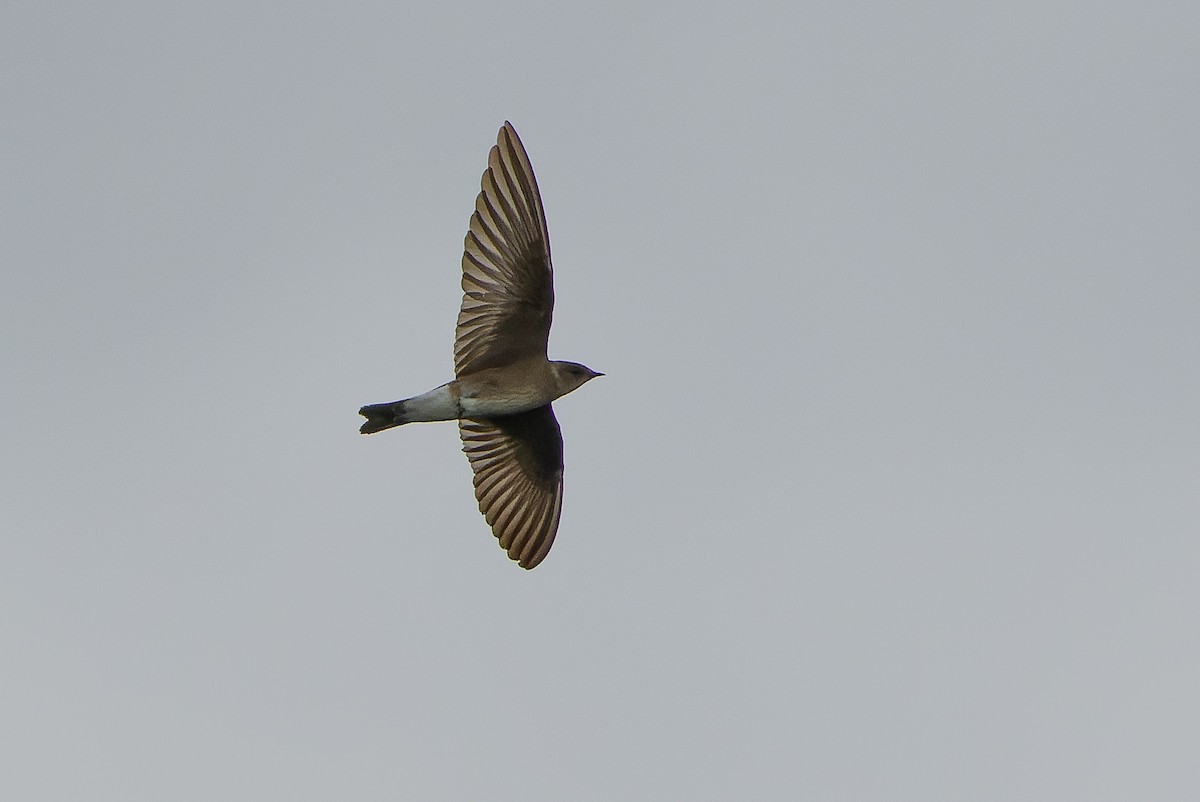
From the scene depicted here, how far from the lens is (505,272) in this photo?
1301cm

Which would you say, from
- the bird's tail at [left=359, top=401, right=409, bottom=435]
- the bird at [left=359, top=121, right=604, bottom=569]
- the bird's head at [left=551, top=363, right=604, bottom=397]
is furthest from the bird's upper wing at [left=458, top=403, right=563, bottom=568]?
the bird's tail at [left=359, top=401, right=409, bottom=435]

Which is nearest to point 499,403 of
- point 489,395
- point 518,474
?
point 489,395

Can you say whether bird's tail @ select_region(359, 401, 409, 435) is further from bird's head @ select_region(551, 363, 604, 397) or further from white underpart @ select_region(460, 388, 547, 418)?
bird's head @ select_region(551, 363, 604, 397)

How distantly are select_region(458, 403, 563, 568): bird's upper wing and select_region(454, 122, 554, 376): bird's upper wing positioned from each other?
33.9 inches

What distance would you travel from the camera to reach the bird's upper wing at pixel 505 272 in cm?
1277

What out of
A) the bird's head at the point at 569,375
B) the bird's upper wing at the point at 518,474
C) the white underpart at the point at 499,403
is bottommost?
the bird's upper wing at the point at 518,474

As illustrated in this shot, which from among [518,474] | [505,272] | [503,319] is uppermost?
[505,272]

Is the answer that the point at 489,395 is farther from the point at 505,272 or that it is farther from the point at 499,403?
the point at 505,272

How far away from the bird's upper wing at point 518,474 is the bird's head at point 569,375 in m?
0.56

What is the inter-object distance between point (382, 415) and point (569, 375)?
1.28m

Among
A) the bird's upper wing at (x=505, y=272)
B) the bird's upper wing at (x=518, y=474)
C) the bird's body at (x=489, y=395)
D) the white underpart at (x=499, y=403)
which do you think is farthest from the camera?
the bird's upper wing at (x=518, y=474)

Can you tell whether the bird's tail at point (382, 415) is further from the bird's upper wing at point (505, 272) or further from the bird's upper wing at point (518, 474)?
the bird's upper wing at point (518, 474)

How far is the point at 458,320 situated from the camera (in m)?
13.3

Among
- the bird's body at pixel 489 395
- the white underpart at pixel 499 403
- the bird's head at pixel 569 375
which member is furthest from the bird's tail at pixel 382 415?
the bird's head at pixel 569 375
